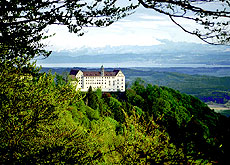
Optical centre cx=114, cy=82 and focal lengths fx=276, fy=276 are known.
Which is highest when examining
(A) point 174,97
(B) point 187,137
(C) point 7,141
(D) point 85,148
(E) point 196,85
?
(B) point 187,137

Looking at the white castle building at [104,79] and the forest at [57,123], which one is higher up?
the forest at [57,123]

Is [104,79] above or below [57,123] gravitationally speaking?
below

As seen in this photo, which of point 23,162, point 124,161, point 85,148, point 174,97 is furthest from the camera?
point 174,97

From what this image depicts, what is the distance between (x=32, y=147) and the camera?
6.47 m

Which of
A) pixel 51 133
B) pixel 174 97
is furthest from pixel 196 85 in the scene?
pixel 51 133

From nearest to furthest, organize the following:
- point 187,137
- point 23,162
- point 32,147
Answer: point 187,137, point 23,162, point 32,147

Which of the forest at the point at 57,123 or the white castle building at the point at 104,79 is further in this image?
the white castle building at the point at 104,79

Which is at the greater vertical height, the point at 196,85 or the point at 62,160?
Result: the point at 62,160

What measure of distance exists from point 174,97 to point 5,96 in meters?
33.0

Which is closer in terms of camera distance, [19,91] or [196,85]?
[19,91]

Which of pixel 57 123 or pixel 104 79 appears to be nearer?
pixel 57 123

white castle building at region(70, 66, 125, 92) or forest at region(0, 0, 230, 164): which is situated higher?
forest at region(0, 0, 230, 164)

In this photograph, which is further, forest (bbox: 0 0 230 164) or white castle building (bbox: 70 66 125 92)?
white castle building (bbox: 70 66 125 92)

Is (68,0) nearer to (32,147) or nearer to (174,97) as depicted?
(32,147)
